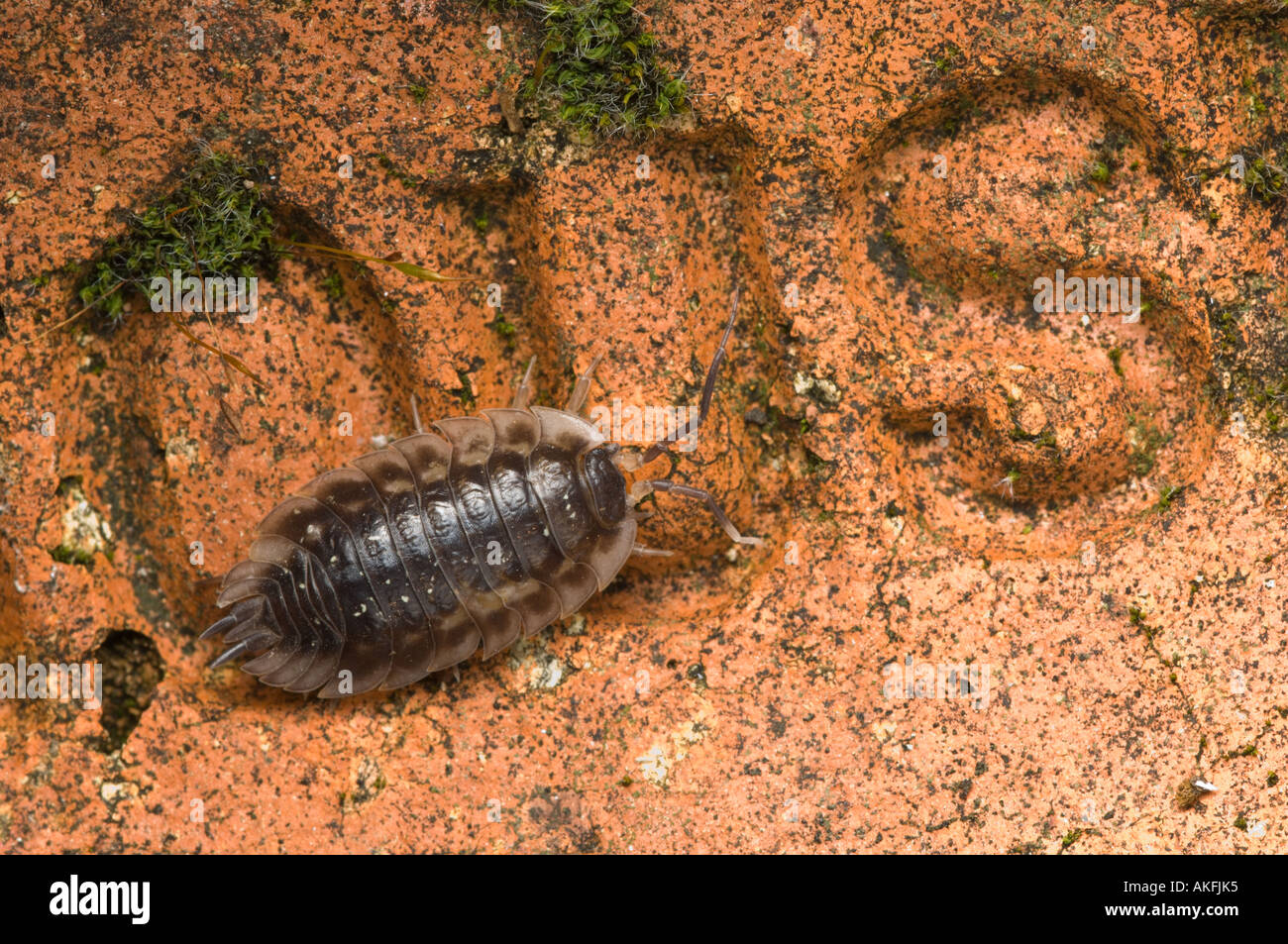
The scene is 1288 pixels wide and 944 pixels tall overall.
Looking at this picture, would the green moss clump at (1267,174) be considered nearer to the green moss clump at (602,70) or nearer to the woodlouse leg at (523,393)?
the green moss clump at (602,70)

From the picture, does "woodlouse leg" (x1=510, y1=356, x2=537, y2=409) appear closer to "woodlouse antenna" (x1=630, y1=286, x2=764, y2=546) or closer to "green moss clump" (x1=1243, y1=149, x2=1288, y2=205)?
"woodlouse antenna" (x1=630, y1=286, x2=764, y2=546)

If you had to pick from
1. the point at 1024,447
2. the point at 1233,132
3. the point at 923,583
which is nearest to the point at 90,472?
the point at 923,583

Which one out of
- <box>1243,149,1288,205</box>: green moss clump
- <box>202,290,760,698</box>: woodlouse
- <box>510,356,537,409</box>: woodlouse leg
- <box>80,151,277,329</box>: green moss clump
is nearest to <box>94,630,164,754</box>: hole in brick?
<box>202,290,760,698</box>: woodlouse

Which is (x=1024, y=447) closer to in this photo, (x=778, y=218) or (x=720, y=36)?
(x=778, y=218)

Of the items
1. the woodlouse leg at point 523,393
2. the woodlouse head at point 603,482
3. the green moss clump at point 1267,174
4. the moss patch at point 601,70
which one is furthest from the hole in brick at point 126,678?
the green moss clump at point 1267,174

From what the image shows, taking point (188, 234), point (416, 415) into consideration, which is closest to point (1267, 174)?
point (416, 415)
